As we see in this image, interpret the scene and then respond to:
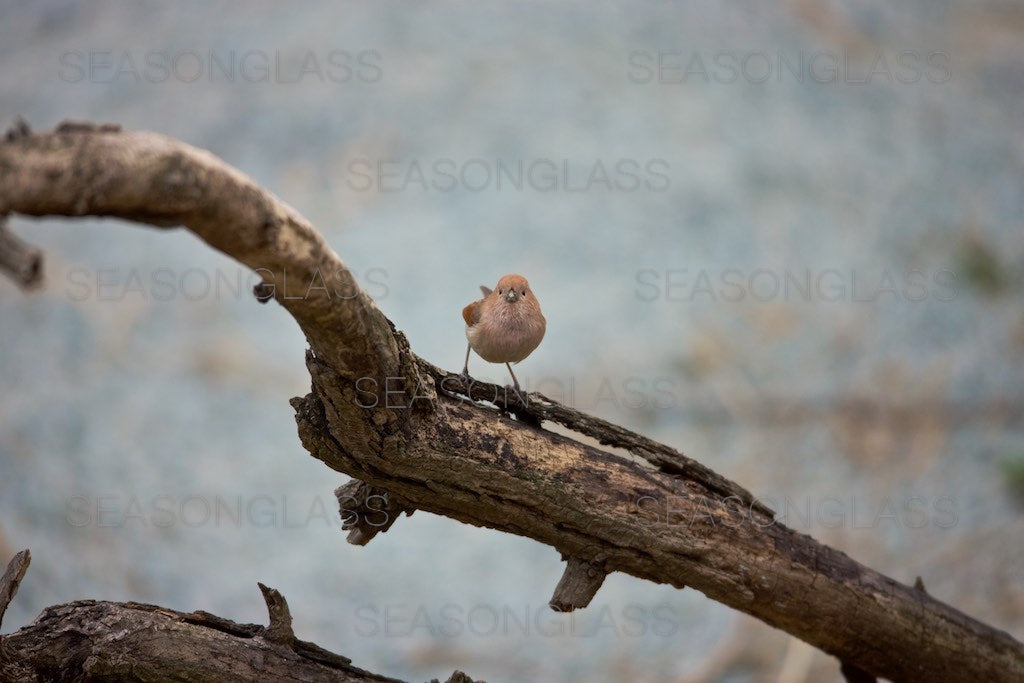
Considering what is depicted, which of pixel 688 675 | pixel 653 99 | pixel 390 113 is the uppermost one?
pixel 653 99

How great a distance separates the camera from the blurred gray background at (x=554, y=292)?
22.5 ft

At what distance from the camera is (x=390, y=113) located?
7.99 metres

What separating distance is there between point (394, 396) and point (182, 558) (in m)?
→ 4.52

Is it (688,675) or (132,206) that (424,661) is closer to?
(688,675)

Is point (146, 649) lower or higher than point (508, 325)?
lower

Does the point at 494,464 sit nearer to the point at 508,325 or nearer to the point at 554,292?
the point at 508,325

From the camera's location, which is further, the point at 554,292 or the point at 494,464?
the point at 554,292

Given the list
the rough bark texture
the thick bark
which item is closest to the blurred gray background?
the rough bark texture

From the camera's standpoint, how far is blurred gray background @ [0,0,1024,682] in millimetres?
6852

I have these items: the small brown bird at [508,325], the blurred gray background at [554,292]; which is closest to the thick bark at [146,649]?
the small brown bird at [508,325]

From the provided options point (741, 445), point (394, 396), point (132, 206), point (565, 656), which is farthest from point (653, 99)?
point (132, 206)

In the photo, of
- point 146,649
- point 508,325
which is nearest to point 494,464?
point 508,325

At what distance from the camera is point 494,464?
125 inches

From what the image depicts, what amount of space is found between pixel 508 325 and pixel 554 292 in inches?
166
